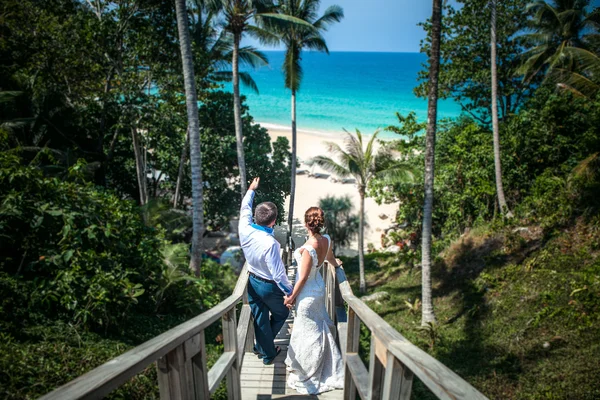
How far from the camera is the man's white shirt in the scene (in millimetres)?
3633

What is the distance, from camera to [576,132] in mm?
14625

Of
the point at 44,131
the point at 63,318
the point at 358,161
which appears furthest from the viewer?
the point at 358,161

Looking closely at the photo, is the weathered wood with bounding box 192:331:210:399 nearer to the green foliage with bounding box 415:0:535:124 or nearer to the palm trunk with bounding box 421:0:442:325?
the palm trunk with bounding box 421:0:442:325

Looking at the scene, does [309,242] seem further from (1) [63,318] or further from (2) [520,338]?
(2) [520,338]

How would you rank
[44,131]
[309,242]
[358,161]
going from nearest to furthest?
[309,242]
[44,131]
[358,161]

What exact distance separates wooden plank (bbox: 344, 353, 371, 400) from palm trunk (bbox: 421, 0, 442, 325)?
336 inches

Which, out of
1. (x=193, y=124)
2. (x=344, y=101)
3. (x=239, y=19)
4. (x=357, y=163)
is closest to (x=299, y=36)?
(x=239, y=19)

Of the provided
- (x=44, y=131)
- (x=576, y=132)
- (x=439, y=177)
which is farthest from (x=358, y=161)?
(x=44, y=131)

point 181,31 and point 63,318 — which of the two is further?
point 181,31

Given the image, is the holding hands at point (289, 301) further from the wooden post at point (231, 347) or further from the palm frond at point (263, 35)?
the palm frond at point (263, 35)

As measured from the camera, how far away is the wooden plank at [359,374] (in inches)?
103

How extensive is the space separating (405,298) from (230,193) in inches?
339

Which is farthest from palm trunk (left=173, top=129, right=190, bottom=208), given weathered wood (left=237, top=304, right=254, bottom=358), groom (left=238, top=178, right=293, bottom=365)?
groom (left=238, top=178, right=293, bottom=365)

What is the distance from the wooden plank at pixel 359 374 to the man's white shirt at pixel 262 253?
96cm
